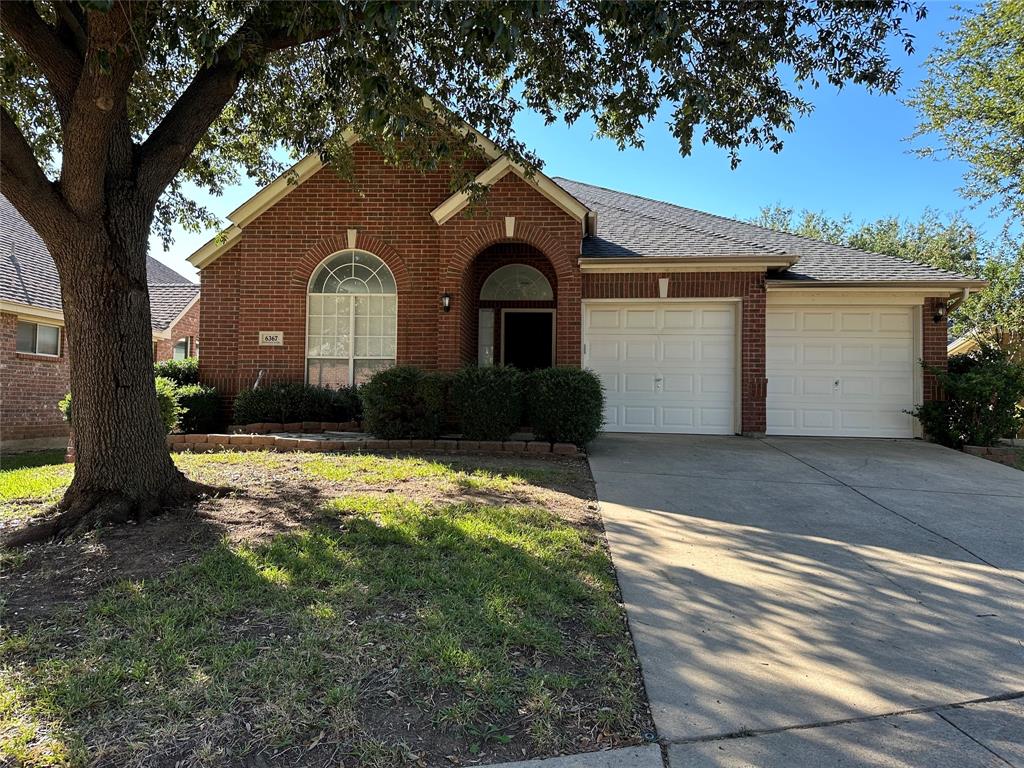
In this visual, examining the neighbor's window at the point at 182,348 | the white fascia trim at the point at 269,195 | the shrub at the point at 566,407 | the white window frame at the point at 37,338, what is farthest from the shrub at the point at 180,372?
the neighbor's window at the point at 182,348

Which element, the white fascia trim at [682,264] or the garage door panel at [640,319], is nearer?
the white fascia trim at [682,264]

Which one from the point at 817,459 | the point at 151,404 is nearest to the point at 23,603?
the point at 151,404

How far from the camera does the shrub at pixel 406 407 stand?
864cm

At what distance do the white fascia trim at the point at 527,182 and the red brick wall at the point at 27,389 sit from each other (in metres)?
10.5

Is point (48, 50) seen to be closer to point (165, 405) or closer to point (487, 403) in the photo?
point (165, 405)

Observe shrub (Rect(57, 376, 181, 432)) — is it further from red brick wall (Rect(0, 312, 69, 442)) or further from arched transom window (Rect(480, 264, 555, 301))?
red brick wall (Rect(0, 312, 69, 442))

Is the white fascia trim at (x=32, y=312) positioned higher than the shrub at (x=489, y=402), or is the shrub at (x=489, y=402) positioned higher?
the white fascia trim at (x=32, y=312)

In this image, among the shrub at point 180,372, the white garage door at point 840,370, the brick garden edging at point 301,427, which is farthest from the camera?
the shrub at point 180,372

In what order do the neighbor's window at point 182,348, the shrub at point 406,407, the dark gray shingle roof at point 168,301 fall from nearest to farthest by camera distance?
the shrub at point 406,407 < the dark gray shingle roof at point 168,301 < the neighbor's window at point 182,348

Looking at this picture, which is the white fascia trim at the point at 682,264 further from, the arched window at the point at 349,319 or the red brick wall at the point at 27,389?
the red brick wall at the point at 27,389

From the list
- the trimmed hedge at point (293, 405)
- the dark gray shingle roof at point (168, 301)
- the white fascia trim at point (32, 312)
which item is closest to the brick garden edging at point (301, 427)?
the trimmed hedge at point (293, 405)

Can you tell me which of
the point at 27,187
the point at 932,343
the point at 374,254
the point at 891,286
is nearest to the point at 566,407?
the point at 374,254

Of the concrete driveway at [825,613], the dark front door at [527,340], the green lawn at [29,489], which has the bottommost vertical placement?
the concrete driveway at [825,613]

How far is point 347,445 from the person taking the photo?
841 cm
